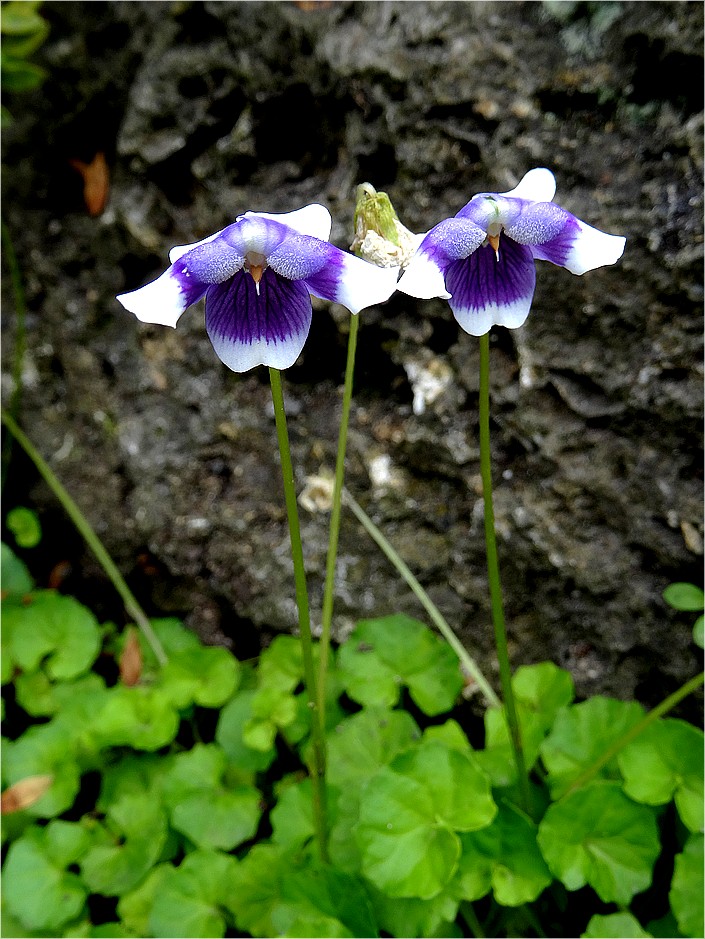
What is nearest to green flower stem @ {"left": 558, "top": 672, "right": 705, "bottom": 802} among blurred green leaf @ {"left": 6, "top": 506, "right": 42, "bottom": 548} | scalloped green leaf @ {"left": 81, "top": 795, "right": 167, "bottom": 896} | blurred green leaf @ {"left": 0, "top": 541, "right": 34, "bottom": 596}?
scalloped green leaf @ {"left": 81, "top": 795, "right": 167, "bottom": 896}

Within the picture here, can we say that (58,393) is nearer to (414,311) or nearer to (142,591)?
(142,591)

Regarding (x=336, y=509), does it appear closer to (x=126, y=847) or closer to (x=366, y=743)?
(x=366, y=743)

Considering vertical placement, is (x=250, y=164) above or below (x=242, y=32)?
below

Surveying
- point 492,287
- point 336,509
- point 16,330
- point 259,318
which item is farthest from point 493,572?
point 16,330

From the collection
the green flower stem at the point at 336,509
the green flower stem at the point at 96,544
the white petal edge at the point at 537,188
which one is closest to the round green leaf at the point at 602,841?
the green flower stem at the point at 336,509

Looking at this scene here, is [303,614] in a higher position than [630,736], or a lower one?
higher

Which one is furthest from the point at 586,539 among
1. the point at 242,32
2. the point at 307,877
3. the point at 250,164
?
the point at 242,32
